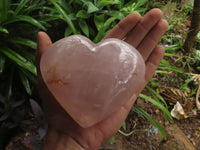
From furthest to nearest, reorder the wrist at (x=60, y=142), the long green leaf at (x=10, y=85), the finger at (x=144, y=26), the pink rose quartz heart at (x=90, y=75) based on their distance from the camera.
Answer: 1. the long green leaf at (x=10, y=85)
2. the finger at (x=144, y=26)
3. the wrist at (x=60, y=142)
4. the pink rose quartz heart at (x=90, y=75)

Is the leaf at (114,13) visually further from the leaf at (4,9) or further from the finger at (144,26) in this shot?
the leaf at (4,9)

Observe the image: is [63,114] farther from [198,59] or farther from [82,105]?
[198,59]

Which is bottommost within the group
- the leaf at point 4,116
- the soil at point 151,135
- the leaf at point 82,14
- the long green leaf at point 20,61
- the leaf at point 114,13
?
the soil at point 151,135

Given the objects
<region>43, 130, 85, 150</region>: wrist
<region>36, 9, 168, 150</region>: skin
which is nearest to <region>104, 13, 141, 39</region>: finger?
<region>36, 9, 168, 150</region>: skin

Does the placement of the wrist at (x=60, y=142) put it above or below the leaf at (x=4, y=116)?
above

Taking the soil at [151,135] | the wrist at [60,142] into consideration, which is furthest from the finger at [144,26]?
the wrist at [60,142]

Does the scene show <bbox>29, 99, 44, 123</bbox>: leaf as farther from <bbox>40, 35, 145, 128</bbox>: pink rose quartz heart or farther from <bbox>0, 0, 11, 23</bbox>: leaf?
<bbox>0, 0, 11, 23</bbox>: leaf

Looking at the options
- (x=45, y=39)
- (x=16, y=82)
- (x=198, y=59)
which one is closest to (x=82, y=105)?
(x=45, y=39)
